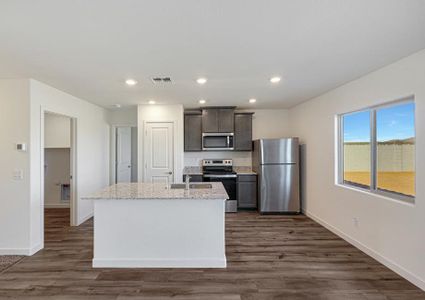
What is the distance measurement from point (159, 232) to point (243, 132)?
3345mm

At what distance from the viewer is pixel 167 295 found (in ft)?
7.88

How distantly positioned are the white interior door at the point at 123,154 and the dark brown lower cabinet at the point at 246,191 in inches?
119

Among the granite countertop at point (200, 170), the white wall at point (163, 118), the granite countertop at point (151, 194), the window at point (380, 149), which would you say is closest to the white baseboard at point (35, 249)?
the granite countertop at point (151, 194)

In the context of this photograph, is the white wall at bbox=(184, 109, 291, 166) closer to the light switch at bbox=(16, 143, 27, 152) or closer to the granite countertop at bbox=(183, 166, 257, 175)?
the granite countertop at bbox=(183, 166, 257, 175)

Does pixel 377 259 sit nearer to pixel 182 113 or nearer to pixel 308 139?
pixel 308 139

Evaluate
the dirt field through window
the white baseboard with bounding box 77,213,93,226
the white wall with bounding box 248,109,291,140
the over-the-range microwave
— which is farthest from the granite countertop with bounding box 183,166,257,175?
the dirt field through window

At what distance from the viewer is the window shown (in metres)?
2.80

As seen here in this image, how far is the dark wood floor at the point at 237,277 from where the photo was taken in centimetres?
242

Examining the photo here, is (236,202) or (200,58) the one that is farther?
(236,202)

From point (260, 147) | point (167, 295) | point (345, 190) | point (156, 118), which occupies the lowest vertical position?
point (167, 295)

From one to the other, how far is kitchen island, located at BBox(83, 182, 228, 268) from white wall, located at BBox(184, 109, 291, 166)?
3.04 m

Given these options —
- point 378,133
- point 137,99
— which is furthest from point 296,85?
point 137,99

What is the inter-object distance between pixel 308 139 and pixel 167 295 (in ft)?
12.8

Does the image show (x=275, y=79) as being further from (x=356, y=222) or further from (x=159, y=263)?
(x=159, y=263)
